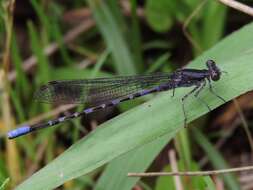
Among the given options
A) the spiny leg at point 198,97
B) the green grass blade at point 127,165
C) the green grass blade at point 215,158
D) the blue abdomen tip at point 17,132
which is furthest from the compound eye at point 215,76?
the blue abdomen tip at point 17,132

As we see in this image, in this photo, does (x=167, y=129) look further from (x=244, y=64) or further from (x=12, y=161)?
(x=12, y=161)

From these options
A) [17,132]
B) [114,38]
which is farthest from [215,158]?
[17,132]

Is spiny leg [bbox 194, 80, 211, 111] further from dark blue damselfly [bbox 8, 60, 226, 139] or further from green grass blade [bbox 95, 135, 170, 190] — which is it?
green grass blade [bbox 95, 135, 170, 190]

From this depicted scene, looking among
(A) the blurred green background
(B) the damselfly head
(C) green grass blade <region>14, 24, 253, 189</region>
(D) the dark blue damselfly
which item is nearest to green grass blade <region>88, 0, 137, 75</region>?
(A) the blurred green background

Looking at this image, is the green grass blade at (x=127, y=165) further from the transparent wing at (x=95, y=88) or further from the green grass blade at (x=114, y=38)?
the green grass blade at (x=114, y=38)

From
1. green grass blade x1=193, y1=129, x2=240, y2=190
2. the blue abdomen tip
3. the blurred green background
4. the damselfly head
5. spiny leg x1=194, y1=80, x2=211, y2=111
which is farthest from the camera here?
green grass blade x1=193, y1=129, x2=240, y2=190
